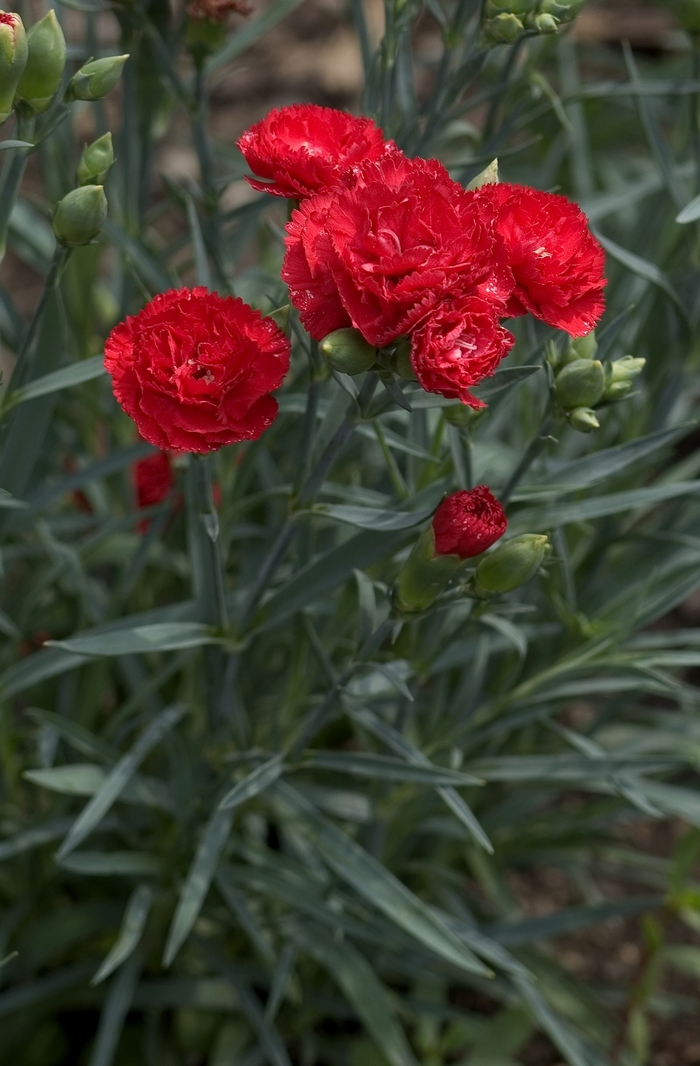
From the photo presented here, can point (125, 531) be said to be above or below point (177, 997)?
above

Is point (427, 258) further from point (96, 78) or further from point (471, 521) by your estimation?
point (96, 78)

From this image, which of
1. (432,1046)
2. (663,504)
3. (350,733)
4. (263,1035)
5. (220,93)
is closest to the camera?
(263,1035)

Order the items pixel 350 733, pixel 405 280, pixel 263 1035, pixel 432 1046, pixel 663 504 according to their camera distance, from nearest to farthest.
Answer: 1. pixel 405 280
2. pixel 263 1035
3. pixel 432 1046
4. pixel 350 733
5. pixel 663 504

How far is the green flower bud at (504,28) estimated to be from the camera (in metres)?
0.82

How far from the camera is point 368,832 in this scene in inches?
45.5

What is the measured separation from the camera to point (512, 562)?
74 cm

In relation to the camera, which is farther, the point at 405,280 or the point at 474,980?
the point at 474,980

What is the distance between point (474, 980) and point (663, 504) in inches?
27.9

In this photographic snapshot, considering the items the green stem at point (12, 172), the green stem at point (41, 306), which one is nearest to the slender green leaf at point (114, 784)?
the green stem at point (41, 306)

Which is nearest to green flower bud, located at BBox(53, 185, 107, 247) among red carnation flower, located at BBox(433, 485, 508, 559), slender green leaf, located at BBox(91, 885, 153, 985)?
red carnation flower, located at BBox(433, 485, 508, 559)

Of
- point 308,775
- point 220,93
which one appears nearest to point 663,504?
point 308,775

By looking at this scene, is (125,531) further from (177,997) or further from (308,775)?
(177,997)

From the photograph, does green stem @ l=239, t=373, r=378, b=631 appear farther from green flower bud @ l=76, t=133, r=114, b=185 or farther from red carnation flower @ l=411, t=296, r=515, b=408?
green flower bud @ l=76, t=133, r=114, b=185

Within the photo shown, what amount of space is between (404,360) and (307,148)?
18 cm
